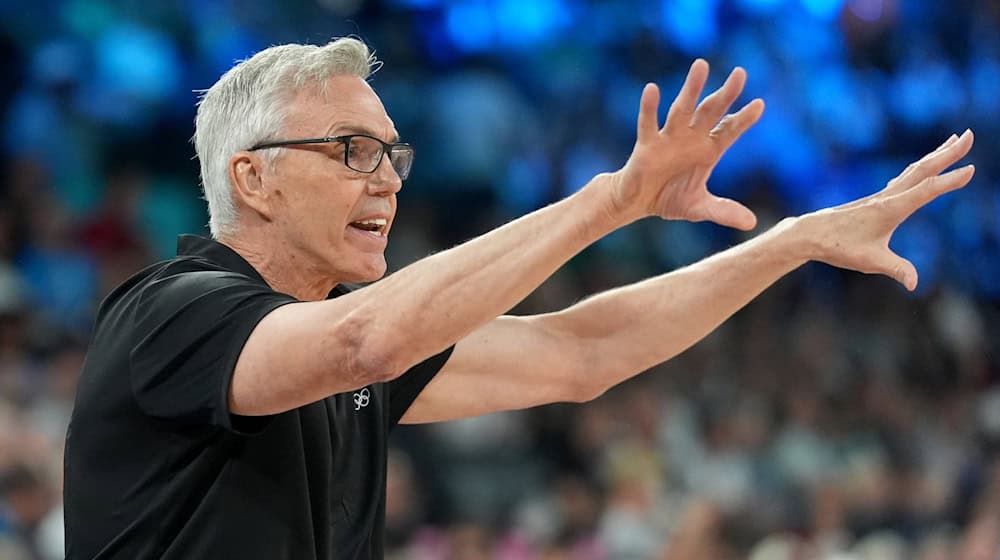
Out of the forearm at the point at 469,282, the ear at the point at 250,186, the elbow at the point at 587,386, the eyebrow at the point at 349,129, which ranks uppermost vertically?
the eyebrow at the point at 349,129

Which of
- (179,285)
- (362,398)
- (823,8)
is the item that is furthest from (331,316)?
(823,8)

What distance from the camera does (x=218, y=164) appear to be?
290 cm

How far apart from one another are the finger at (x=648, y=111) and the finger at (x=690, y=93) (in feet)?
0.12

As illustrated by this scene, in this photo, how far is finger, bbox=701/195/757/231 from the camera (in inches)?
103

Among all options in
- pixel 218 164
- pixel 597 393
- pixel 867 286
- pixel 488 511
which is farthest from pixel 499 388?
pixel 867 286

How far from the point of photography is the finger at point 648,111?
2.29 meters

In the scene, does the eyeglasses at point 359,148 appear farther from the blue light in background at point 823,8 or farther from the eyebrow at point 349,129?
the blue light in background at point 823,8

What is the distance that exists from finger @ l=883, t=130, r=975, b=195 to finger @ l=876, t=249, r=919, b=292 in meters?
0.16

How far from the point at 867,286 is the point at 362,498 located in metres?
6.78

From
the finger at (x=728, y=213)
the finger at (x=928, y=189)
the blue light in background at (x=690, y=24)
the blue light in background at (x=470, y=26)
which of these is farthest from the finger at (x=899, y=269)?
the blue light in background at (x=690, y=24)

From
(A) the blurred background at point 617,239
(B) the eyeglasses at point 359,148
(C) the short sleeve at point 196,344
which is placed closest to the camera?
(C) the short sleeve at point 196,344

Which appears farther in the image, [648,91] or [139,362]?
[139,362]

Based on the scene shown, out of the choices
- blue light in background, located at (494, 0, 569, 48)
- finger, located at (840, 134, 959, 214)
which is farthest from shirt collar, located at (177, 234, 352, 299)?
blue light in background, located at (494, 0, 569, 48)

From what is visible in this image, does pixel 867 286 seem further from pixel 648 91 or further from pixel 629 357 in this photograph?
pixel 648 91
